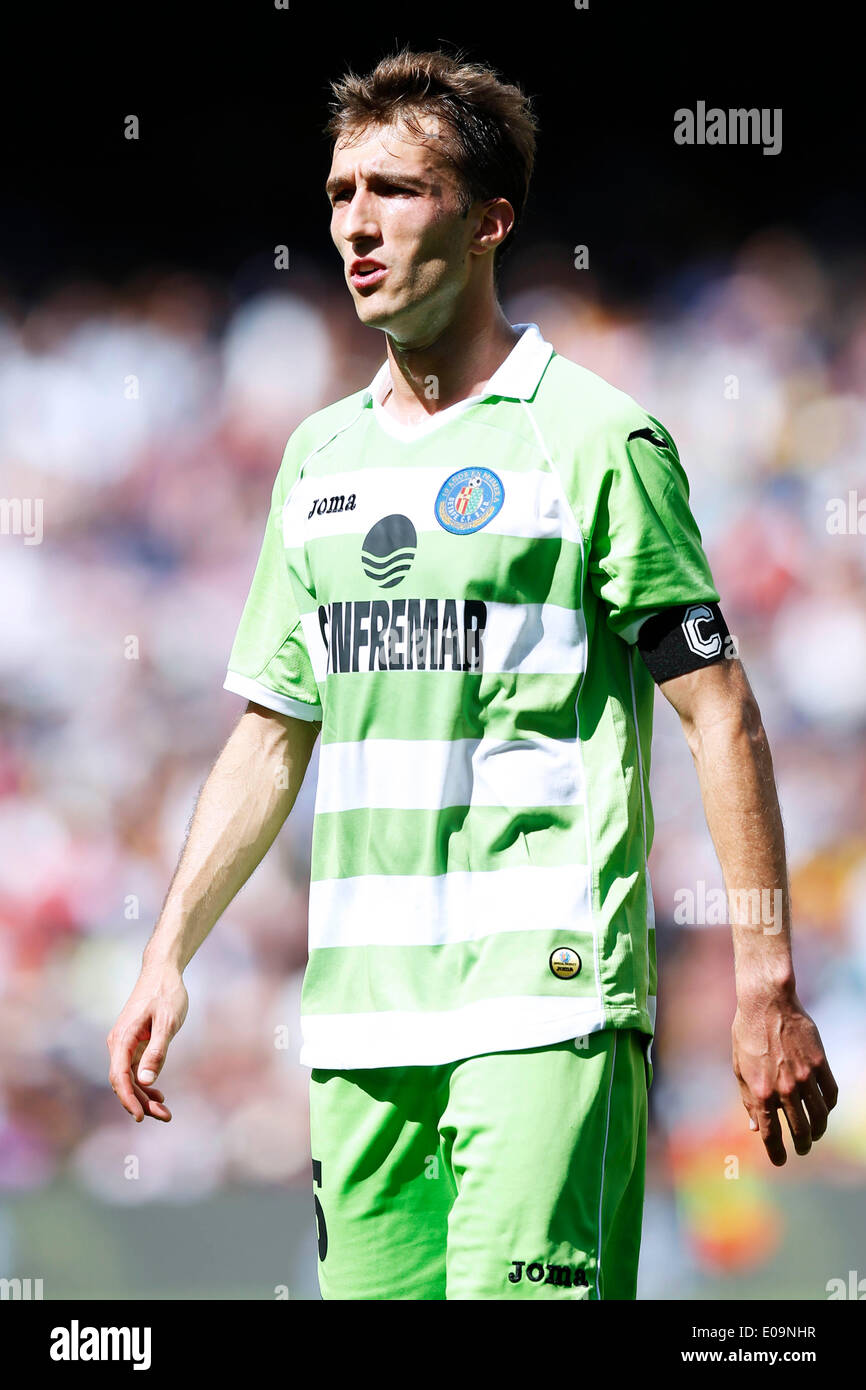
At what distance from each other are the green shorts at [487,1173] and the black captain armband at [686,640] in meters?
0.41

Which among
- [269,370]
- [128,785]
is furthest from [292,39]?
[128,785]

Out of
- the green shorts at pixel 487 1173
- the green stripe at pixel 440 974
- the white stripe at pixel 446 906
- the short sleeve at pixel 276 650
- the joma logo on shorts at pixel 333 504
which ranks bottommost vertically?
the green shorts at pixel 487 1173

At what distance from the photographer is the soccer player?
1.80 m

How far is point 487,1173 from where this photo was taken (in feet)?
5.89

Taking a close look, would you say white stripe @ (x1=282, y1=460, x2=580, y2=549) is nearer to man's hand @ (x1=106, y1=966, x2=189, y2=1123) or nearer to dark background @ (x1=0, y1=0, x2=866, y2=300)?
man's hand @ (x1=106, y1=966, x2=189, y2=1123)

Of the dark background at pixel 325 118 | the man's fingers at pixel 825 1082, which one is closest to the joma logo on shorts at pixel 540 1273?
the man's fingers at pixel 825 1082

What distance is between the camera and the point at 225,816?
216 cm

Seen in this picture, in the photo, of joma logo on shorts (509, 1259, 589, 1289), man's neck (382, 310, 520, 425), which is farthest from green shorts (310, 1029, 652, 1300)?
man's neck (382, 310, 520, 425)

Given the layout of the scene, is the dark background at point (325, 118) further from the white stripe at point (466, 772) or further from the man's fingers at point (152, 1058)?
the man's fingers at point (152, 1058)

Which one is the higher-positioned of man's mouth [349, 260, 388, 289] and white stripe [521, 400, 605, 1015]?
man's mouth [349, 260, 388, 289]

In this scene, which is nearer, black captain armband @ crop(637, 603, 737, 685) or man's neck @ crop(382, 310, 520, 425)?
black captain armband @ crop(637, 603, 737, 685)

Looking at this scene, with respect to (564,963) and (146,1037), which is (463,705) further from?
(146,1037)

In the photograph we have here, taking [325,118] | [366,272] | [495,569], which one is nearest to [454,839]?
[495,569]

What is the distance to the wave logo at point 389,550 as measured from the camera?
195 centimetres
